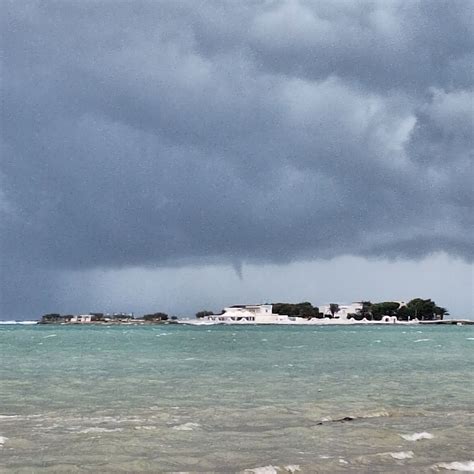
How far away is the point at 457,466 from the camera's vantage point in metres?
13.2

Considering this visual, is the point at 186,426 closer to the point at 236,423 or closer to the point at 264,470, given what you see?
the point at 236,423

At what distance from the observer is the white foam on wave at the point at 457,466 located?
13.0 metres

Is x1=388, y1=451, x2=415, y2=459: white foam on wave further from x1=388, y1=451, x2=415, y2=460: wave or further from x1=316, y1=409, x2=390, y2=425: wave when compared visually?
x1=316, y1=409, x2=390, y2=425: wave

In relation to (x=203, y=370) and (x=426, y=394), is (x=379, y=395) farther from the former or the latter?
(x=203, y=370)

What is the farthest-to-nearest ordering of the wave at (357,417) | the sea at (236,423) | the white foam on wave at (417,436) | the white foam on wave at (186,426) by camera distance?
the wave at (357,417) < the white foam on wave at (186,426) < the white foam on wave at (417,436) < the sea at (236,423)

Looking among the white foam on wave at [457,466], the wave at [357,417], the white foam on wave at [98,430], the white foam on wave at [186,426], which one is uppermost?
the wave at [357,417]

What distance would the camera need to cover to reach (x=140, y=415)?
19.7 meters

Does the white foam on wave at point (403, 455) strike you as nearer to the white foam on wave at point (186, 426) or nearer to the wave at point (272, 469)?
the wave at point (272, 469)

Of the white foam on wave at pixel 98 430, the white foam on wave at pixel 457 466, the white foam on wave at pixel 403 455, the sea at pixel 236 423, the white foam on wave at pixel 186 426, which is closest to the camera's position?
the white foam on wave at pixel 457 466

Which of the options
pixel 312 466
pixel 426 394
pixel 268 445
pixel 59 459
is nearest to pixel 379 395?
pixel 426 394

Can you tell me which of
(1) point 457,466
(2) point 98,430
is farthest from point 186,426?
(1) point 457,466

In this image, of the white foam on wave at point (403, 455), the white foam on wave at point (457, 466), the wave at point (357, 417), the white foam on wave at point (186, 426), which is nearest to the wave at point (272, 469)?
the white foam on wave at point (403, 455)

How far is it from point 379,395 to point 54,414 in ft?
40.3

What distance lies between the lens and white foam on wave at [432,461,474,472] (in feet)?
42.8
